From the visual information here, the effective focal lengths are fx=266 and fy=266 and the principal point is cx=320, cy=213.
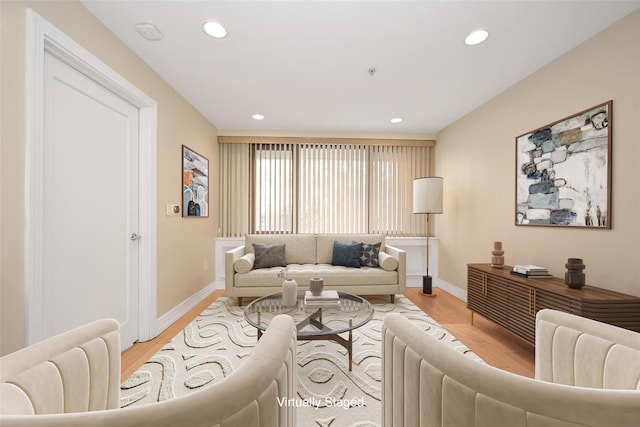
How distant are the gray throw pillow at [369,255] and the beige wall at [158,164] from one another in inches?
87.9

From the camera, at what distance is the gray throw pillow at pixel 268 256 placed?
3.59m

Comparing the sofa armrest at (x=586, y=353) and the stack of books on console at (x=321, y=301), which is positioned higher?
the sofa armrest at (x=586, y=353)

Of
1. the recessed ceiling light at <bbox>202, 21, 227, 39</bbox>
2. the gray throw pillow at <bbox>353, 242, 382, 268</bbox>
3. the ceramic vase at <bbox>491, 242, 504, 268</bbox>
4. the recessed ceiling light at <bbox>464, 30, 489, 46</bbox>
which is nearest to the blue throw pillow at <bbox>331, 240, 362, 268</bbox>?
the gray throw pillow at <bbox>353, 242, 382, 268</bbox>

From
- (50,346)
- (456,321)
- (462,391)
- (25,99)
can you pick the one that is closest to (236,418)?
(462,391)

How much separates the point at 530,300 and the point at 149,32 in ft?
11.7

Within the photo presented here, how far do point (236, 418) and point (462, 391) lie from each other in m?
0.49

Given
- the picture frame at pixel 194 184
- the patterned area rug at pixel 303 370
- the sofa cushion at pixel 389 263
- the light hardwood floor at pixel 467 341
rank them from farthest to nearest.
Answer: the sofa cushion at pixel 389 263 < the picture frame at pixel 194 184 < the light hardwood floor at pixel 467 341 < the patterned area rug at pixel 303 370

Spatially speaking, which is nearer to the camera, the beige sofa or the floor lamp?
the beige sofa

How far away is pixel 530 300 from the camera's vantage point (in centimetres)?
210

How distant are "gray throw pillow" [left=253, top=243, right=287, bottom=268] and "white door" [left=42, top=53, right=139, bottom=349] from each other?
4.79 ft

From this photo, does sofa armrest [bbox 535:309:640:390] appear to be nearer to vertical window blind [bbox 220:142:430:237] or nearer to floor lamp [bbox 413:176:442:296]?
floor lamp [bbox 413:176:442:296]

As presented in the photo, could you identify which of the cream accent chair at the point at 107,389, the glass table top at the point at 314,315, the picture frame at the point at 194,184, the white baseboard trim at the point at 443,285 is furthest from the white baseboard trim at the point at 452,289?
the picture frame at the point at 194,184

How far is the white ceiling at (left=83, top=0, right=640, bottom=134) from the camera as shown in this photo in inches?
70.2

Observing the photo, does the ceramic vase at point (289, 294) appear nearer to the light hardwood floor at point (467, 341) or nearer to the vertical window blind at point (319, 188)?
the light hardwood floor at point (467, 341)
